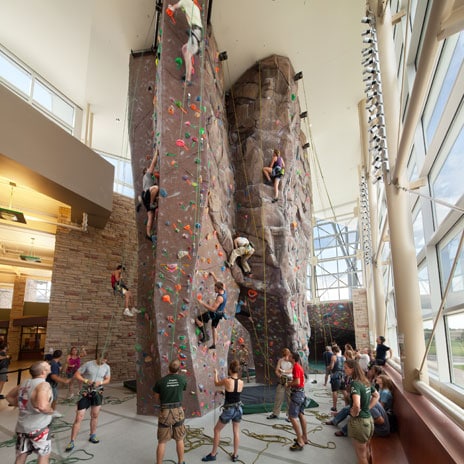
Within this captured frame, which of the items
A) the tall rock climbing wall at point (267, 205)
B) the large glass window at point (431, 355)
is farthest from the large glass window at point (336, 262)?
the large glass window at point (431, 355)

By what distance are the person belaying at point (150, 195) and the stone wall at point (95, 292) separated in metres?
3.52

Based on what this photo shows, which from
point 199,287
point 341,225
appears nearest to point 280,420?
point 199,287

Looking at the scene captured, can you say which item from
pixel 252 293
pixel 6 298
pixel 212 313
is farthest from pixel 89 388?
pixel 6 298

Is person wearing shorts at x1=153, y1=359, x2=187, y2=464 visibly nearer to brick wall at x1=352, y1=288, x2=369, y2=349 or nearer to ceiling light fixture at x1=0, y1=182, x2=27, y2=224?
ceiling light fixture at x1=0, y1=182, x2=27, y2=224

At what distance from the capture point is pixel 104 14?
24.6 ft

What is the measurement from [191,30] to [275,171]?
3.49 m

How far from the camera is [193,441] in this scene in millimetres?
4773

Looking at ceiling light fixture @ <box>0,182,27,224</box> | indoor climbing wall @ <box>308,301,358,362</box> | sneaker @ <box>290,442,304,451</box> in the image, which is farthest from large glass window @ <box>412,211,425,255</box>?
indoor climbing wall @ <box>308,301,358,362</box>

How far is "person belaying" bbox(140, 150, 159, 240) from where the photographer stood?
6.33 meters

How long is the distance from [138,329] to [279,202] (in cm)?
425

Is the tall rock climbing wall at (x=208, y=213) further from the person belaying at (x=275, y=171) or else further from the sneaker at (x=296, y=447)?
the sneaker at (x=296, y=447)

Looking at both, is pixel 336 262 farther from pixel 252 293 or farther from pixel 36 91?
pixel 36 91

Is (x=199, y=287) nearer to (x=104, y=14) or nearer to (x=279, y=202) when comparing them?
(x=279, y=202)

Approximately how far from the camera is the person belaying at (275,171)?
8383 millimetres
